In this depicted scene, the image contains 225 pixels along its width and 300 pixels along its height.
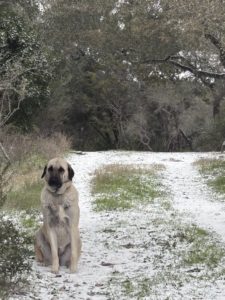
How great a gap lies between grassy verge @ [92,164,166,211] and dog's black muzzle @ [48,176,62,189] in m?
5.49

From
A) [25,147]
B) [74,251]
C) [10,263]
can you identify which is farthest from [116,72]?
[10,263]

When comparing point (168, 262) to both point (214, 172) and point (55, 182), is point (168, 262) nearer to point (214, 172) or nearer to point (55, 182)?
point (55, 182)

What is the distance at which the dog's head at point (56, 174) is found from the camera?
25.2ft

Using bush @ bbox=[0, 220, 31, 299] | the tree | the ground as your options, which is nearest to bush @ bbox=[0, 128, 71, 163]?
the tree

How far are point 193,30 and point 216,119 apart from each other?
87.5 feet

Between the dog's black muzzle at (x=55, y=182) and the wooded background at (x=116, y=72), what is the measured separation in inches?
188

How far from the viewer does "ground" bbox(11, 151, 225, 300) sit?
22.5ft

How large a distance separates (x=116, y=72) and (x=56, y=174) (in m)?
29.9

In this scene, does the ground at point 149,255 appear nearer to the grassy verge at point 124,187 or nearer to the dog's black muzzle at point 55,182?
the grassy verge at point 124,187

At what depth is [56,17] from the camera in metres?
26.3

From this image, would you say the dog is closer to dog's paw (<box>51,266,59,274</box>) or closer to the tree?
dog's paw (<box>51,266,59,274</box>)

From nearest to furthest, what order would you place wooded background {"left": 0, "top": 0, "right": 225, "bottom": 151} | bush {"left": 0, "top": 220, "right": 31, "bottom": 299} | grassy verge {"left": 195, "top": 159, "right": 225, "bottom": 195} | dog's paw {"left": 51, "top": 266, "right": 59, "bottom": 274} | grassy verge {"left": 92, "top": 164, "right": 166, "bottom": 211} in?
bush {"left": 0, "top": 220, "right": 31, "bottom": 299}, dog's paw {"left": 51, "top": 266, "right": 59, "bottom": 274}, wooded background {"left": 0, "top": 0, "right": 225, "bottom": 151}, grassy verge {"left": 92, "top": 164, "right": 166, "bottom": 211}, grassy verge {"left": 195, "top": 159, "right": 225, "bottom": 195}

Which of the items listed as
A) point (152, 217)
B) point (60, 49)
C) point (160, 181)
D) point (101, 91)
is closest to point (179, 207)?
point (152, 217)

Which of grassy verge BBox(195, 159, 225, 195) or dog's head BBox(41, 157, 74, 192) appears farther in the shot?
grassy verge BBox(195, 159, 225, 195)
